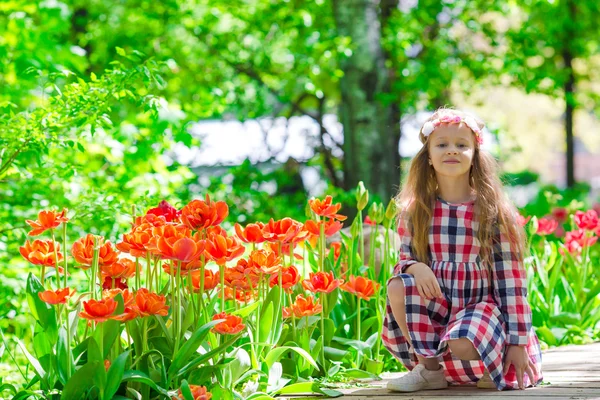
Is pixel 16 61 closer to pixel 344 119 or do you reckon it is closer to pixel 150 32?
pixel 344 119

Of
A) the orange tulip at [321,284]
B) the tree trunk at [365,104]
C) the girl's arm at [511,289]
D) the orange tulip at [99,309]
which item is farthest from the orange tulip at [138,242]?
the tree trunk at [365,104]

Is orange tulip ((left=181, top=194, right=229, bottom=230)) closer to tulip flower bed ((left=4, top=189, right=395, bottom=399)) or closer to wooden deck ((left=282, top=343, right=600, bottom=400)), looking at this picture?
tulip flower bed ((left=4, top=189, right=395, bottom=399))

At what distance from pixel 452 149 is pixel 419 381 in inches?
30.8

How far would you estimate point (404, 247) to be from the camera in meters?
2.92

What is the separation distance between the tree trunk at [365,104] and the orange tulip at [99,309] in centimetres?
479

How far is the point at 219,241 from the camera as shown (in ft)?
7.66

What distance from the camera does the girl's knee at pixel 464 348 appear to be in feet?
8.79

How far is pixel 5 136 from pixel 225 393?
1495mm

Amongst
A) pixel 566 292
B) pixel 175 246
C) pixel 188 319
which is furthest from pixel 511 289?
pixel 566 292

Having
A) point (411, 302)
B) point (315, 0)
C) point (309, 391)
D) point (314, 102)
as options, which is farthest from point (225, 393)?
point (314, 102)

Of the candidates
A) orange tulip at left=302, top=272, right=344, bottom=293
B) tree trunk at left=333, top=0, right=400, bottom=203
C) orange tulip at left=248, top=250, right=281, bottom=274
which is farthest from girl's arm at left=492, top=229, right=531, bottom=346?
tree trunk at left=333, top=0, right=400, bottom=203

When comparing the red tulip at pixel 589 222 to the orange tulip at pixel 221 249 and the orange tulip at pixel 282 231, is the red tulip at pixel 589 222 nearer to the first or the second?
the orange tulip at pixel 282 231

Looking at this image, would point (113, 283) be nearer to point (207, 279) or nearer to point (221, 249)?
point (207, 279)

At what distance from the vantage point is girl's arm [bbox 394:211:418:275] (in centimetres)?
288
